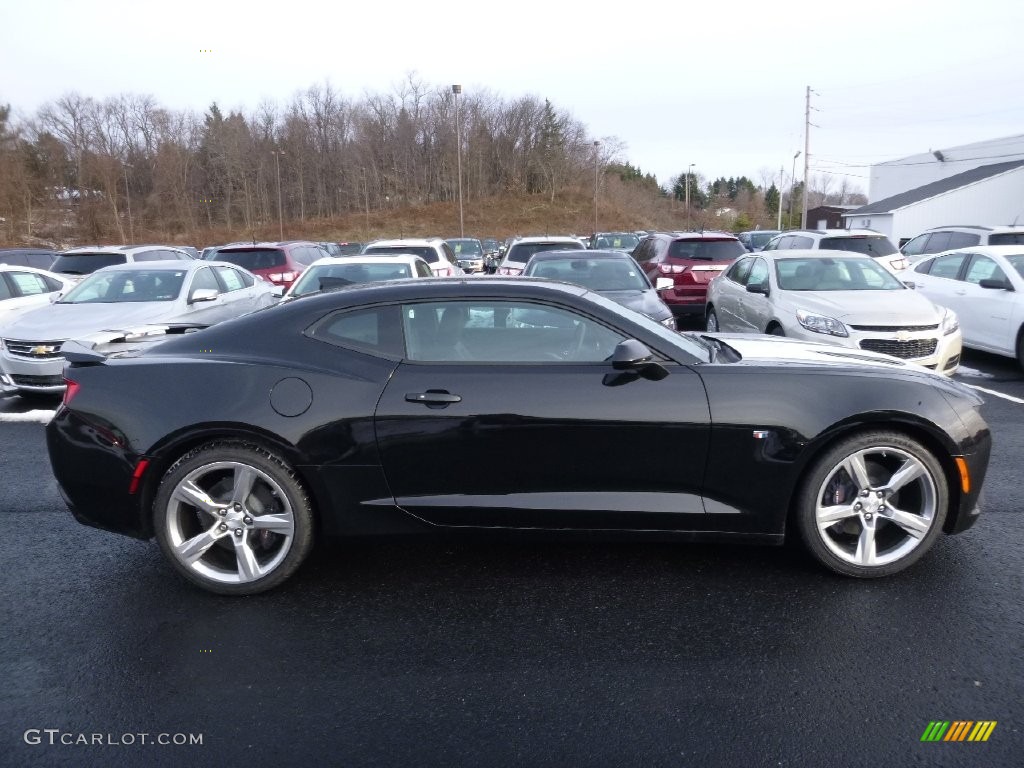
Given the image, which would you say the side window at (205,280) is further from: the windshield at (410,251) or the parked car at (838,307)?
the parked car at (838,307)

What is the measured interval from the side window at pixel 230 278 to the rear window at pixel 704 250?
24.2 ft

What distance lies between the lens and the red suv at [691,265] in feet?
44.0

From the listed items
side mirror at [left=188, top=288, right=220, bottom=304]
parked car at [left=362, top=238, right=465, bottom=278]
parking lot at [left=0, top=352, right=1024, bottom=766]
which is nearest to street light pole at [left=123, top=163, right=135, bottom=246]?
parked car at [left=362, top=238, right=465, bottom=278]

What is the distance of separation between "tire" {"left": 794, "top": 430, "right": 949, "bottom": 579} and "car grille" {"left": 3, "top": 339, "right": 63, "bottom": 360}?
7.40 m

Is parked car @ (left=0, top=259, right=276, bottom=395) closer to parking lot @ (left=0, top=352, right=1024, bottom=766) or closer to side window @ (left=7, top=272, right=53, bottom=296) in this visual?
side window @ (left=7, top=272, right=53, bottom=296)

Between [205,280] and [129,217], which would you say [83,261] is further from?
[129,217]

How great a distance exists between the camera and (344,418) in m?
3.54

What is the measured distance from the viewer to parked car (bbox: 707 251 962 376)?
7625 millimetres

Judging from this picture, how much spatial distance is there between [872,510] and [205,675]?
3050 mm

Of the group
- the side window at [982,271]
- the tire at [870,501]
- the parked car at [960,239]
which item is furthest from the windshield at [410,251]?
the tire at [870,501]

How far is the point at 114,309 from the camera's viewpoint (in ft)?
28.2

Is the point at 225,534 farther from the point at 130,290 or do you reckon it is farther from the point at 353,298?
the point at 130,290

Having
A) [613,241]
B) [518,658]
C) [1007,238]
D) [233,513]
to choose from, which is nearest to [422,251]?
[1007,238]

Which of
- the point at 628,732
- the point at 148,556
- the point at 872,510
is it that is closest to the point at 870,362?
the point at 872,510
